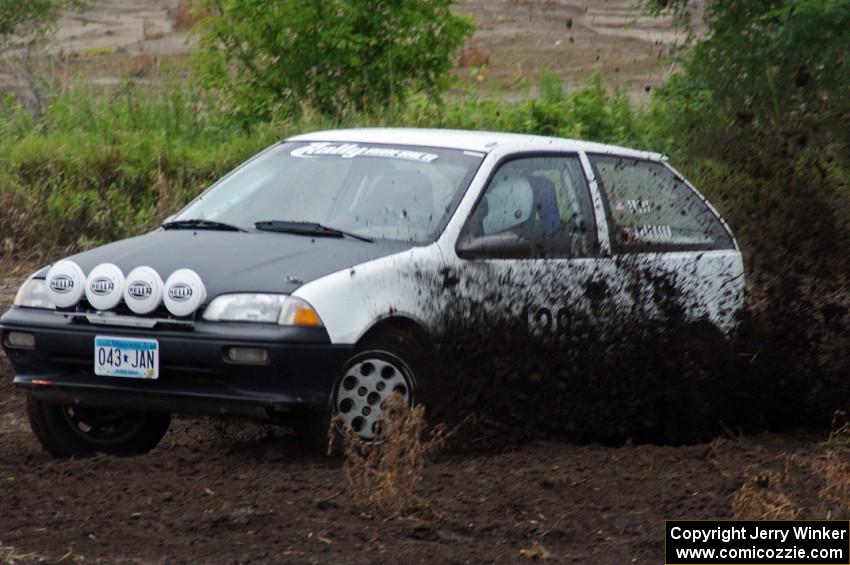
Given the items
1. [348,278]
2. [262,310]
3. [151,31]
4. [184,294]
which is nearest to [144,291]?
[184,294]

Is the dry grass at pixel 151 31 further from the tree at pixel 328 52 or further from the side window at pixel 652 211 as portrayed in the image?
the side window at pixel 652 211

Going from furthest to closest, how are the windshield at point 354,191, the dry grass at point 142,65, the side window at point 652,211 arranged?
the dry grass at point 142,65 < the side window at point 652,211 < the windshield at point 354,191

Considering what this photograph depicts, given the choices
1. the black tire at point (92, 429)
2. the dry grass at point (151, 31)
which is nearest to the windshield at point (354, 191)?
the black tire at point (92, 429)

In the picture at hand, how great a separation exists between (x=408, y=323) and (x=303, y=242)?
614 mm

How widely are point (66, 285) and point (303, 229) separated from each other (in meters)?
1.12

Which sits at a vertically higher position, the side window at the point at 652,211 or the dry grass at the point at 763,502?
the side window at the point at 652,211

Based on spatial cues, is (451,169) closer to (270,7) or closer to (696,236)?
(696,236)

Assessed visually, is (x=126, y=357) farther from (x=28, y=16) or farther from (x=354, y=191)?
(x=28, y=16)

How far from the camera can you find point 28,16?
20953 mm

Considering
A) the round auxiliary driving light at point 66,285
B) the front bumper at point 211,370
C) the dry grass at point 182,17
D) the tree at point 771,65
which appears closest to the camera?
the front bumper at point 211,370

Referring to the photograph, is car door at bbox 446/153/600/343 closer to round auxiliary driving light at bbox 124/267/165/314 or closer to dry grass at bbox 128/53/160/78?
round auxiliary driving light at bbox 124/267/165/314

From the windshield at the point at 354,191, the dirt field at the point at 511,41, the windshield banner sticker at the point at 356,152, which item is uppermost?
the dirt field at the point at 511,41

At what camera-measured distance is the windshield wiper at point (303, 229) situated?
24.9 feet

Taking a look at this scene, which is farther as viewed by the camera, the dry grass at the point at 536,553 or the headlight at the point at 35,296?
the headlight at the point at 35,296
